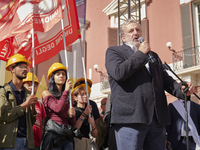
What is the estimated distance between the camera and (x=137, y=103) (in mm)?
2533

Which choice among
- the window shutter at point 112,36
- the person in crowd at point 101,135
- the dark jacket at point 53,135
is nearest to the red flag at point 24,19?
the dark jacket at point 53,135

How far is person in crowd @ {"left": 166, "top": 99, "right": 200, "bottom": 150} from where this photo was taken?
485 cm

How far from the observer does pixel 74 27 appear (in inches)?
201

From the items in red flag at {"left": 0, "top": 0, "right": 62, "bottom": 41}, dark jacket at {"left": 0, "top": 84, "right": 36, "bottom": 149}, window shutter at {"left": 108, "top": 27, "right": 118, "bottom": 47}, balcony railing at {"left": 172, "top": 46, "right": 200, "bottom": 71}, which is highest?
window shutter at {"left": 108, "top": 27, "right": 118, "bottom": 47}

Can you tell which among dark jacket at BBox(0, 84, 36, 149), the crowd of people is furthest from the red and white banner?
dark jacket at BBox(0, 84, 36, 149)

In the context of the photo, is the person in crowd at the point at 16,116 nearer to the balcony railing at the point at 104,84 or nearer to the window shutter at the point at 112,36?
the balcony railing at the point at 104,84

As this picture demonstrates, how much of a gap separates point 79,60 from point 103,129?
4.26ft

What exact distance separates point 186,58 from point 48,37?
11248 millimetres

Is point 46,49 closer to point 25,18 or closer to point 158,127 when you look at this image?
point 25,18

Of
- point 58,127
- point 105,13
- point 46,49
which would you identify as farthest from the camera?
point 105,13

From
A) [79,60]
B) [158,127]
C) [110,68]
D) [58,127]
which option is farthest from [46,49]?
[158,127]

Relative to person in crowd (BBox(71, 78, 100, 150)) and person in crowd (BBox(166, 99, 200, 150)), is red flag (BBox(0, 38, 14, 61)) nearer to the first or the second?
person in crowd (BBox(71, 78, 100, 150))

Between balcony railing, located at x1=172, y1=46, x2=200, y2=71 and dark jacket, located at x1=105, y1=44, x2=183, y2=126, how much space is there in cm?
1242

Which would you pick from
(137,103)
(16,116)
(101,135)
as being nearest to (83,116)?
(101,135)
